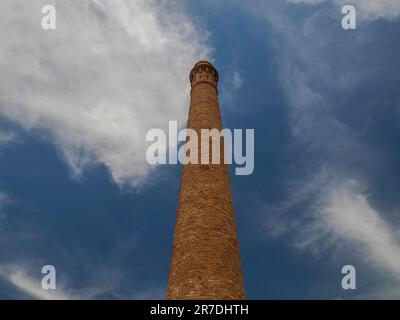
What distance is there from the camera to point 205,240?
13.6 metres

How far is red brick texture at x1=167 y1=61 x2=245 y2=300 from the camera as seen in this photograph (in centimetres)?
1257

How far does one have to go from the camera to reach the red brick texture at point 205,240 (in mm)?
12570

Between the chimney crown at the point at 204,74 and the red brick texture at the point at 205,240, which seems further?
the chimney crown at the point at 204,74

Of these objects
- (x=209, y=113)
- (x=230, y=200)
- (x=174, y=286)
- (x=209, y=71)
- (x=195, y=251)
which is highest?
(x=209, y=71)

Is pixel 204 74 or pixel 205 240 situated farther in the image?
pixel 204 74

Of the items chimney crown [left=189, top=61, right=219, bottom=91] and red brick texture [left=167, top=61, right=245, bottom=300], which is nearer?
red brick texture [left=167, top=61, right=245, bottom=300]

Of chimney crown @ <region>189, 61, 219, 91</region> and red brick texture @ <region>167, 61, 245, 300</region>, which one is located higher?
chimney crown @ <region>189, 61, 219, 91</region>

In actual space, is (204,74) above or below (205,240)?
above
